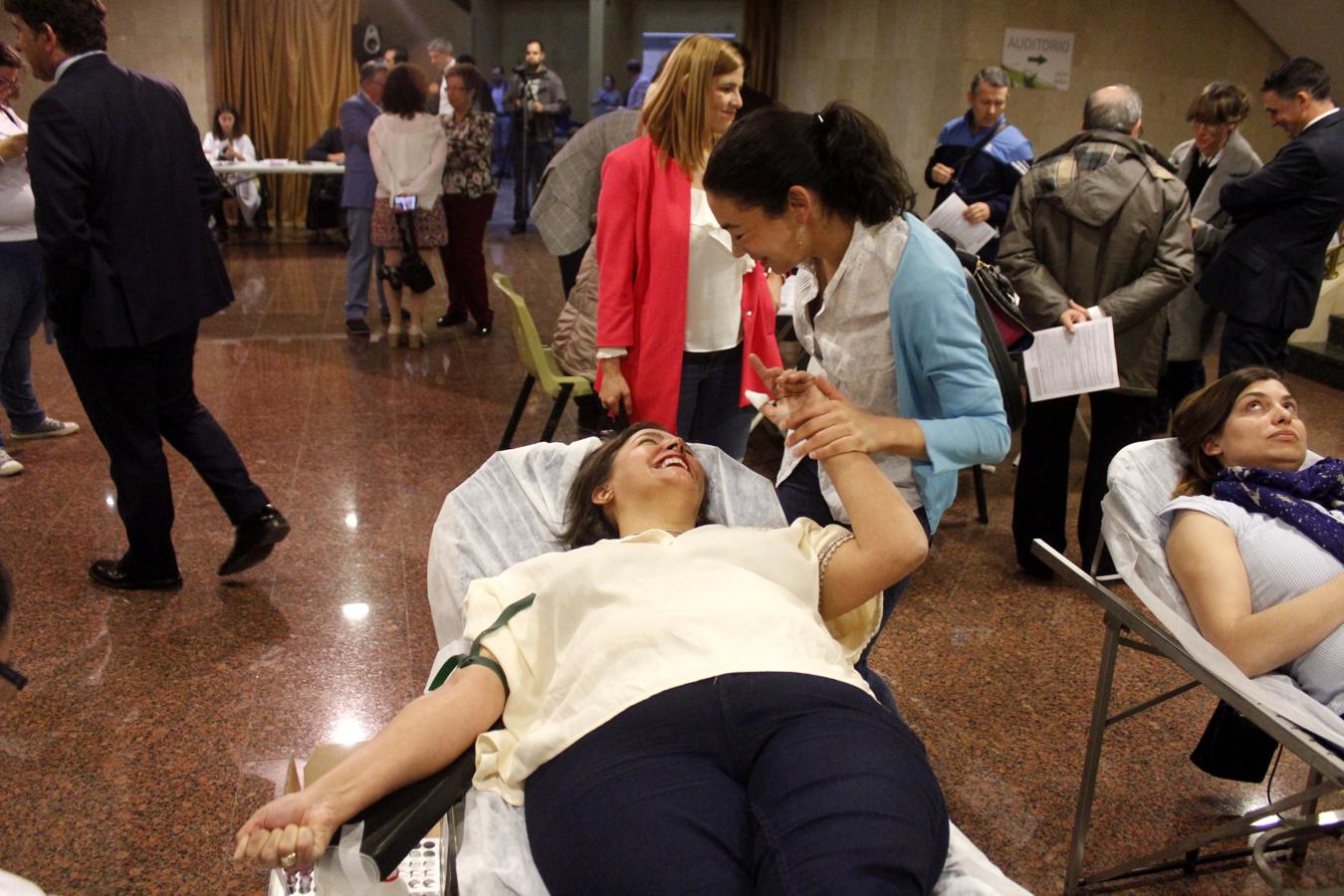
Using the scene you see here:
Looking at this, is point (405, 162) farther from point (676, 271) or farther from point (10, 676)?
point (10, 676)

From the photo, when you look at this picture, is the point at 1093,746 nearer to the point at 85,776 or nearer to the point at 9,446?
the point at 85,776

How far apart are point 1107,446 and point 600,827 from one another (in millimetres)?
2489

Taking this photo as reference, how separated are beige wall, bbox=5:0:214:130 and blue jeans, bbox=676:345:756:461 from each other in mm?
7888

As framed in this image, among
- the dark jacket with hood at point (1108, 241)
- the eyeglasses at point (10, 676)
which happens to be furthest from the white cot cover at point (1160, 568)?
the eyeglasses at point (10, 676)

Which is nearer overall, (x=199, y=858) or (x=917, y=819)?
(x=917, y=819)

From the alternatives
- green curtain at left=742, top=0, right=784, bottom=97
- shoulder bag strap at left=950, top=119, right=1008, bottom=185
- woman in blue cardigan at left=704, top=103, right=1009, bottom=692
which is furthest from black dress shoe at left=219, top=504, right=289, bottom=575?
green curtain at left=742, top=0, right=784, bottom=97

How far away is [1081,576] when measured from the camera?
1.92 m

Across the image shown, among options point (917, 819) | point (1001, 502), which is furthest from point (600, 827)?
point (1001, 502)

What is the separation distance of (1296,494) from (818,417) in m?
1.05

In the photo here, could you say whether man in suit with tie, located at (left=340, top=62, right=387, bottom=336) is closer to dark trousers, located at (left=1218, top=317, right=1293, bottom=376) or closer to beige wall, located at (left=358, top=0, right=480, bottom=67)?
dark trousers, located at (left=1218, top=317, right=1293, bottom=376)

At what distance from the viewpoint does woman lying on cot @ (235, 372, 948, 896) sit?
4.27ft

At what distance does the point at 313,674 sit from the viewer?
2.65m

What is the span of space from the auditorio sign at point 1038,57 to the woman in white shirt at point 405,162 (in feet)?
12.5

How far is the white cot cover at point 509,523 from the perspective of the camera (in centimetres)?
148
